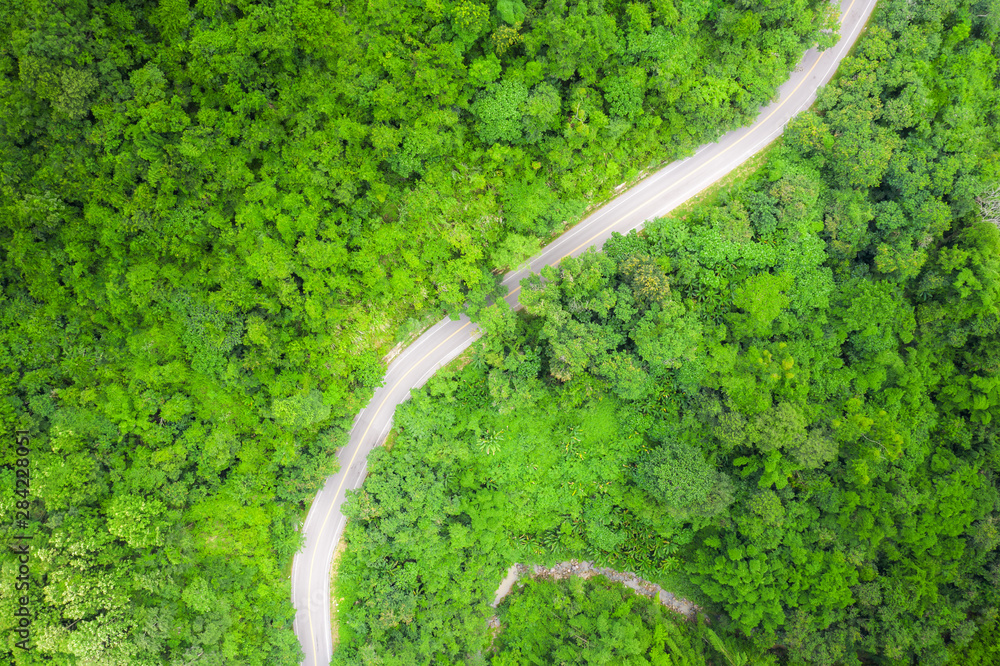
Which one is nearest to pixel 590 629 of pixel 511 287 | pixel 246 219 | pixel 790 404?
pixel 790 404

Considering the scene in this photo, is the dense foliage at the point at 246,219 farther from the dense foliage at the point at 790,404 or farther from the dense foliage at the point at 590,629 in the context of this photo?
the dense foliage at the point at 590,629

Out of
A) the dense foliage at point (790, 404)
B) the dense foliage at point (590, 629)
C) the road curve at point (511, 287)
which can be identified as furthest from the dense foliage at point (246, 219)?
the dense foliage at point (590, 629)

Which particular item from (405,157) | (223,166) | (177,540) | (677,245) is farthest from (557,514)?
(223,166)

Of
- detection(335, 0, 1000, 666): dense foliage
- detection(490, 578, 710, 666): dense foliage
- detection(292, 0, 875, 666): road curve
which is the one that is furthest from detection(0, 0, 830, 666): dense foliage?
detection(490, 578, 710, 666): dense foliage

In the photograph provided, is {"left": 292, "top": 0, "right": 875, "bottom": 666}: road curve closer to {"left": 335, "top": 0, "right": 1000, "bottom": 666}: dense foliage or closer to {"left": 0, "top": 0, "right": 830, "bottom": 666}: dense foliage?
{"left": 0, "top": 0, "right": 830, "bottom": 666}: dense foliage

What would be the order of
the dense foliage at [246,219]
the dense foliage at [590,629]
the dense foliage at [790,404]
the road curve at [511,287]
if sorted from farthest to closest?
the dense foliage at [590,629] < the road curve at [511,287] < the dense foliage at [790,404] < the dense foliage at [246,219]

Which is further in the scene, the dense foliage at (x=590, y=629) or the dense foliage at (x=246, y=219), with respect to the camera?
the dense foliage at (x=590, y=629)

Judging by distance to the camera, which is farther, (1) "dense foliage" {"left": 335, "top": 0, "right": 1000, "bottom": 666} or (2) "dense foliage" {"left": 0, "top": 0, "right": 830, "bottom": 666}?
(1) "dense foliage" {"left": 335, "top": 0, "right": 1000, "bottom": 666}

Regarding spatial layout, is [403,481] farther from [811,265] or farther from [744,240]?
[811,265]
